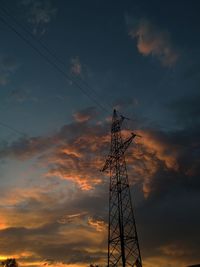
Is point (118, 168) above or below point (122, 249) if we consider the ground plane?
above

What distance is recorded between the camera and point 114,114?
49.8 metres

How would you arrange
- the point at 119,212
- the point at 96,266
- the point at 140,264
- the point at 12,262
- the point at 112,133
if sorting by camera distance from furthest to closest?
the point at 12,262 → the point at 96,266 → the point at 112,133 → the point at 119,212 → the point at 140,264

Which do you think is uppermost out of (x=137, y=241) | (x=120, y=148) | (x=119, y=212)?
(x=120, y=148)

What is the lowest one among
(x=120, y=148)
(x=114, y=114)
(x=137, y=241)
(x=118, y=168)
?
(x=137, y=241)

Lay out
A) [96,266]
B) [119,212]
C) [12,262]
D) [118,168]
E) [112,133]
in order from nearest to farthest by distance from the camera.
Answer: [119,212], [118,168], [112,133], [96,266], [12,262]

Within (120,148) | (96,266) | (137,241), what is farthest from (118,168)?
(96,266)

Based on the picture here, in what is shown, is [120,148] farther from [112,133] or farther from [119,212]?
[119,212]

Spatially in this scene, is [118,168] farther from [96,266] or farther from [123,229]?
[96,266]

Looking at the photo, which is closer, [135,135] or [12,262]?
[135,135]

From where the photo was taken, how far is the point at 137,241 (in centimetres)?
3938

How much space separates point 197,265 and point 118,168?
672 inches

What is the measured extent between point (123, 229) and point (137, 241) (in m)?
2.30

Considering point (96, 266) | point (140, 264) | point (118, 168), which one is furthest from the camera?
point (96, 266)

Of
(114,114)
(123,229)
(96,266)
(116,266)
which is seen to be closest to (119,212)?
(123,229)
